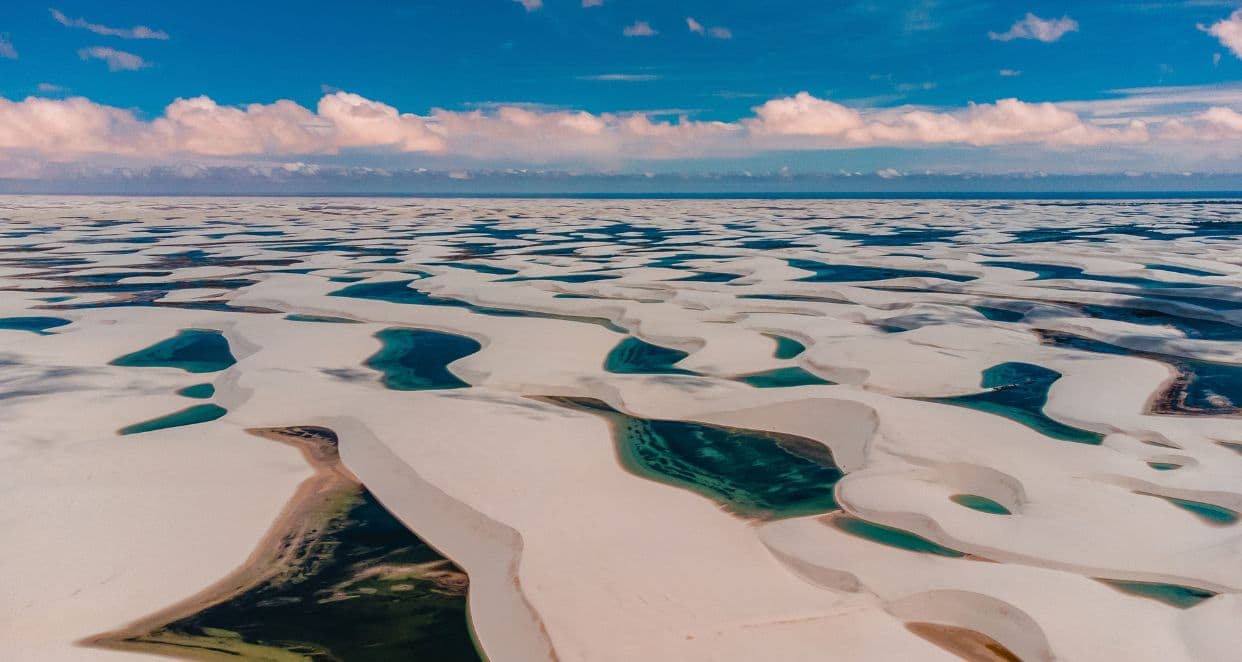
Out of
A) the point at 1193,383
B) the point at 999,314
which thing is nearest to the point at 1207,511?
the point at 1193,383

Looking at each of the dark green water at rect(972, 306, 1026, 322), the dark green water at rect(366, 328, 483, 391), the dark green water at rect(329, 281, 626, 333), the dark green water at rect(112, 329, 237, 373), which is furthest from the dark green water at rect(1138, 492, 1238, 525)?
the dark green water at rect(112, 329, 237, 373)

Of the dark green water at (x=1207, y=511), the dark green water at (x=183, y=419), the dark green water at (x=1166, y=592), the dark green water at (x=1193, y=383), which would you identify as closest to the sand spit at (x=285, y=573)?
the dark green water at (x=183, y=419)

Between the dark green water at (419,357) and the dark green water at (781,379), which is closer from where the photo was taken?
the dark green water at (781,379)

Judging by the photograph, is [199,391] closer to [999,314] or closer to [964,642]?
[964,642]

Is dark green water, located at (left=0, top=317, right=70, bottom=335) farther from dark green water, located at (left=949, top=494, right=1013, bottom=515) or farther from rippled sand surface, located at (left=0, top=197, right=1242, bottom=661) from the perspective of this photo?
dark green water, located at (left=949, top=494, right=1013, bottom=515)

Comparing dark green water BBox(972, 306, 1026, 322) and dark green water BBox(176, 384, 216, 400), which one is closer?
dark green water BBox(176, 384, 216, 400)

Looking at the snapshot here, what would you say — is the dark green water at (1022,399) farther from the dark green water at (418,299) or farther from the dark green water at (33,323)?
the dark green water at (33,323)
